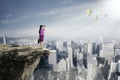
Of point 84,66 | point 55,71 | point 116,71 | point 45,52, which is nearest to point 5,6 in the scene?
point 55,71

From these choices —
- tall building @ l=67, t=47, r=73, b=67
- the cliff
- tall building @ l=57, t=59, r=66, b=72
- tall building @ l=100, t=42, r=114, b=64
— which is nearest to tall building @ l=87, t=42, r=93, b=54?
tall building @ l=100, t=42, r=114, b=64

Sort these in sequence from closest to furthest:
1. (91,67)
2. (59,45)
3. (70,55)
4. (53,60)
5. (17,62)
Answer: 1. (17,62)
2. (53,60)
3. (59,45)
4. (70,55)
5. (91,67)

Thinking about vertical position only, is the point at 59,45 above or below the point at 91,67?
above

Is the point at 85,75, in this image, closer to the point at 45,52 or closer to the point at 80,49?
the point at 80,49

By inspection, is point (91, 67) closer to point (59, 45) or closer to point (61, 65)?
point (61, 65)

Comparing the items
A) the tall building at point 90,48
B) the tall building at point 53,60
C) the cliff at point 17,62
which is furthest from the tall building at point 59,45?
the cliff at point 17,62

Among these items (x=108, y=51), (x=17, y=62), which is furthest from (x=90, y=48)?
(x=17, y=62)

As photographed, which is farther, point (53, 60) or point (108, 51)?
point (108, 51)
